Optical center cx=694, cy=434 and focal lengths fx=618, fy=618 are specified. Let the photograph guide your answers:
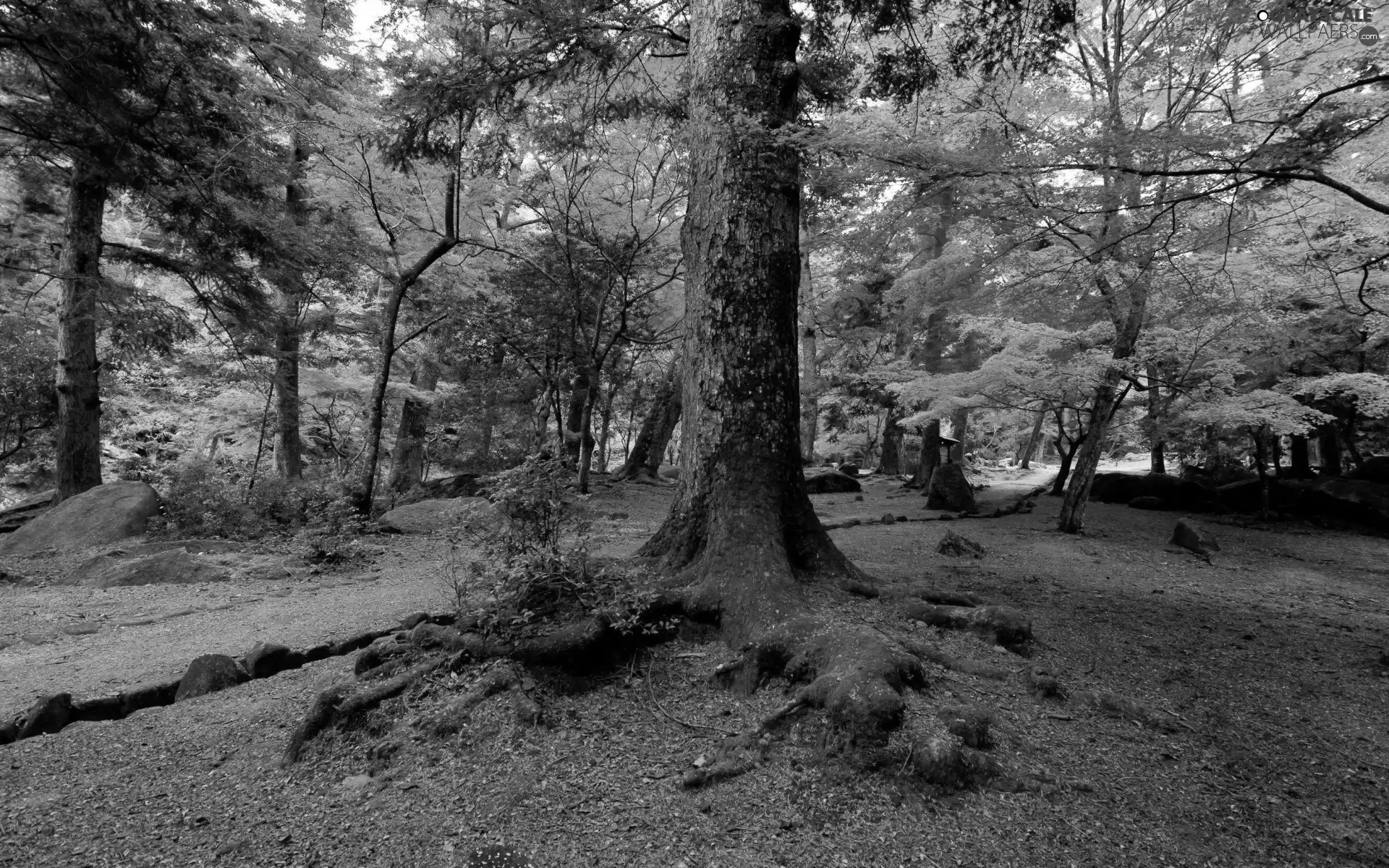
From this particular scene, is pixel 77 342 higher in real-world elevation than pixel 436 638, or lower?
higher

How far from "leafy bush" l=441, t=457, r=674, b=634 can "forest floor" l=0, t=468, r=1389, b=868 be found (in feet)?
1.13

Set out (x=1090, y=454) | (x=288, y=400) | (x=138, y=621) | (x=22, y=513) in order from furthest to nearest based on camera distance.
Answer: (x=288, y=400) < (x=22, y=513) < (x=1090, y=454) < (x=138, y=621)


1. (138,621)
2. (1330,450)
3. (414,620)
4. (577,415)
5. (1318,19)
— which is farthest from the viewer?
(577,415)

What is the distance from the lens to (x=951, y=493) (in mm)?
10844

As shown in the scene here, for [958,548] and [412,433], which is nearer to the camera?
[958,548]

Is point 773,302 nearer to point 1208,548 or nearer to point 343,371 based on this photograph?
point 1208,548

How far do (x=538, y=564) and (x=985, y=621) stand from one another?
8.04ft

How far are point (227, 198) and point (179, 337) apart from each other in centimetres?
302

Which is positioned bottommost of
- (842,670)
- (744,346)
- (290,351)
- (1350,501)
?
(842,670)

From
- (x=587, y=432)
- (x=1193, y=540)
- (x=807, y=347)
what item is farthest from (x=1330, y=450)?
(x=587, y=432)

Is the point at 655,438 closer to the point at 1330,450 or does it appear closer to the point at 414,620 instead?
the point at 414,620

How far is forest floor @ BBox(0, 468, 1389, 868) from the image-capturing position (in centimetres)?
201

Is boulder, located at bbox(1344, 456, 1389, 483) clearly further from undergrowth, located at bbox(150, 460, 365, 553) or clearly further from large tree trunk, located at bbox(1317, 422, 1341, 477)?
undergrowth, located at bbox(150, 460, 365, 553)

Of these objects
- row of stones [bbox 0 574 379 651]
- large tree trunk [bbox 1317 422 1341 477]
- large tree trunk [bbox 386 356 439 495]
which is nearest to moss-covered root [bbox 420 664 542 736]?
row of stones [bbox 0 574 379 651]
